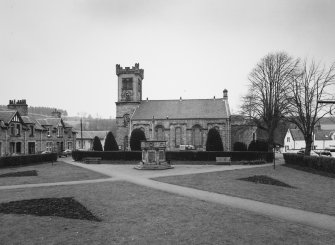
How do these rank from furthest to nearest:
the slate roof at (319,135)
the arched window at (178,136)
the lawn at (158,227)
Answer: the slate roof at (319,135) → the arched window at (178,136) → the lawn at (158,227)

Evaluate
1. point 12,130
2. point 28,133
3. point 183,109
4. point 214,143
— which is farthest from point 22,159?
point 183,109

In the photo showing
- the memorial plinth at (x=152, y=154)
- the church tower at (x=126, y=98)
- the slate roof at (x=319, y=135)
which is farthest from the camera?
the slate roof at (x=319, y=135)

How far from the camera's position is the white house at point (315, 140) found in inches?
2763

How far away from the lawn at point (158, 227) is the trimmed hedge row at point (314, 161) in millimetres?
17742

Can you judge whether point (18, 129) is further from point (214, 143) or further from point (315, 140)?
point (315, 140)

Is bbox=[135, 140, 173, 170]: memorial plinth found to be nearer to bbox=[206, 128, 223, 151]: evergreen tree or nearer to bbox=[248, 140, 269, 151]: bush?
bbox=[206, 128, 223, 151]: evergreen tree

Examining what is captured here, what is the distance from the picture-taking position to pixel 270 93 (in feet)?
133

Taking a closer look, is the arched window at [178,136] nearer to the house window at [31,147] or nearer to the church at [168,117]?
the church at [168,117]

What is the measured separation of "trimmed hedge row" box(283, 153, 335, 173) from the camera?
85.7 ft

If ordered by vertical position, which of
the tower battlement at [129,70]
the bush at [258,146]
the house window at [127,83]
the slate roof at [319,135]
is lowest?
the bush at [258,146]

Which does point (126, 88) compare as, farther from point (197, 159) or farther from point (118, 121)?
point (197, 159)

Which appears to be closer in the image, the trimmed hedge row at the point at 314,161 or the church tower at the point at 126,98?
the trimmed hedge row at the point at 314,161

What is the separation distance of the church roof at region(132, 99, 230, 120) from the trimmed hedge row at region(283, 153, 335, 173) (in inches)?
668

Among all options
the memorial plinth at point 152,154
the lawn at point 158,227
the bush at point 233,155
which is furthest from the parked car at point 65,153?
the lawn at point 158,227
